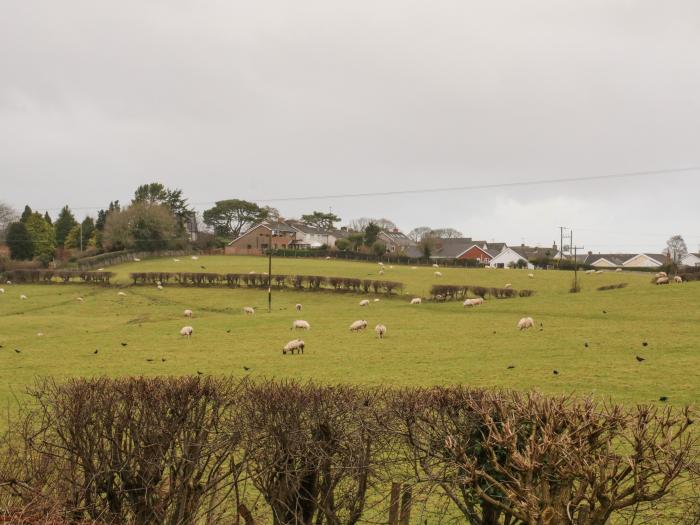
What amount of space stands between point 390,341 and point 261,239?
371ft

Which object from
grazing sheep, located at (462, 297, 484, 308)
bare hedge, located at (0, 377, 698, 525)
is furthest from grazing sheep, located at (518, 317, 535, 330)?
bare hedge, located at (0, 377, 698, 525)

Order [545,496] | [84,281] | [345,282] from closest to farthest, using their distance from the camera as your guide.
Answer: [545,496]
[345,282]
[84,281]

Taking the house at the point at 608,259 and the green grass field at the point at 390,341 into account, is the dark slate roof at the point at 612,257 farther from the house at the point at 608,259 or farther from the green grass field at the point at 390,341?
the green grass field at the point at 390,341

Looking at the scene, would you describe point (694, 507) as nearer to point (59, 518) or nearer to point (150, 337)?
point (59, 518)

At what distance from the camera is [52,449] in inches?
481

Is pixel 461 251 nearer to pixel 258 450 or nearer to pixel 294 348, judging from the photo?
pixel 294 348

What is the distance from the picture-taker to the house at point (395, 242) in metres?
161

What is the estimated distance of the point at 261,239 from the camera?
480ft

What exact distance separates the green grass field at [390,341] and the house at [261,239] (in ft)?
203

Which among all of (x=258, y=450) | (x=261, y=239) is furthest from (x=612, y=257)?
(x=258, y=450)

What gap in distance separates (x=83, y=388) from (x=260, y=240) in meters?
134

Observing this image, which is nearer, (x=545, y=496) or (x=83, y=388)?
(x=545, y=496)

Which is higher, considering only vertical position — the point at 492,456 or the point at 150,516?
the point at 492,456

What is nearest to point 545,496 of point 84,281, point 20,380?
point 20,380
